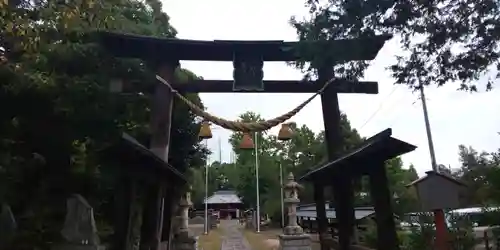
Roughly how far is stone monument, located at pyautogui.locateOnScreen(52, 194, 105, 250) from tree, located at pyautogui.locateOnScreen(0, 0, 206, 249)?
4.63ft

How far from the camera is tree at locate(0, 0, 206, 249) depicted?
7477 mm

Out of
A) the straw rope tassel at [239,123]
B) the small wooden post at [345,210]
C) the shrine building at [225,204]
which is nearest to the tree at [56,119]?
the straw rope tassel at [239,123]

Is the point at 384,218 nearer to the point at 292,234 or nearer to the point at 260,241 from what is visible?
the point at 292,234

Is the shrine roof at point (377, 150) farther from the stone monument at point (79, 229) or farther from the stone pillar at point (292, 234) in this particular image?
the stone pillar at point (292, 234)

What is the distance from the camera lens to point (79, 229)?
213 inches

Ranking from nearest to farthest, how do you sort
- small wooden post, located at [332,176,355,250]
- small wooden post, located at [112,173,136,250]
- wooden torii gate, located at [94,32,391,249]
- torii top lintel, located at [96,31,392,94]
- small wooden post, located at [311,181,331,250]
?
small wooden post, located at [112,173,136,250] → small wooden post, located at [332,176,355,250] → wooden torii gate, located at [94,32,391,249] → torii top lintel, located at [96,31,392,94] → small wooden post, located at [311,181,331,250]

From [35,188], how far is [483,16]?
7881 mm

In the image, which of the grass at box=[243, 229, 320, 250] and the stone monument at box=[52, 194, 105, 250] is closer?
the stone monument at box=[52, 194, 105, 250]

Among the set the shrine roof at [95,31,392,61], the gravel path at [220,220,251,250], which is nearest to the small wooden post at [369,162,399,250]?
the shrine roof at [95,31,392,61]

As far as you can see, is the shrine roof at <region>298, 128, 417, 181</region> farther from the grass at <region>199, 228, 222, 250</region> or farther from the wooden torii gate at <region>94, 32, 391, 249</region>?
the grass at <region>199, 228, 222, 250</region>

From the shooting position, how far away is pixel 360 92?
8352 millimetres

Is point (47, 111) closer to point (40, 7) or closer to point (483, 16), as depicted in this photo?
point (40, 7)

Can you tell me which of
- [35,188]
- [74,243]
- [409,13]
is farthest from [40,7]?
[409,13]

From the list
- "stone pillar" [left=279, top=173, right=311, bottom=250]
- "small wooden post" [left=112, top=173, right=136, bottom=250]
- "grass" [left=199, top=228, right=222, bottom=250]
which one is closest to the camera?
"small wooden post" [left=112, top=173, right=136, bottom=250]
